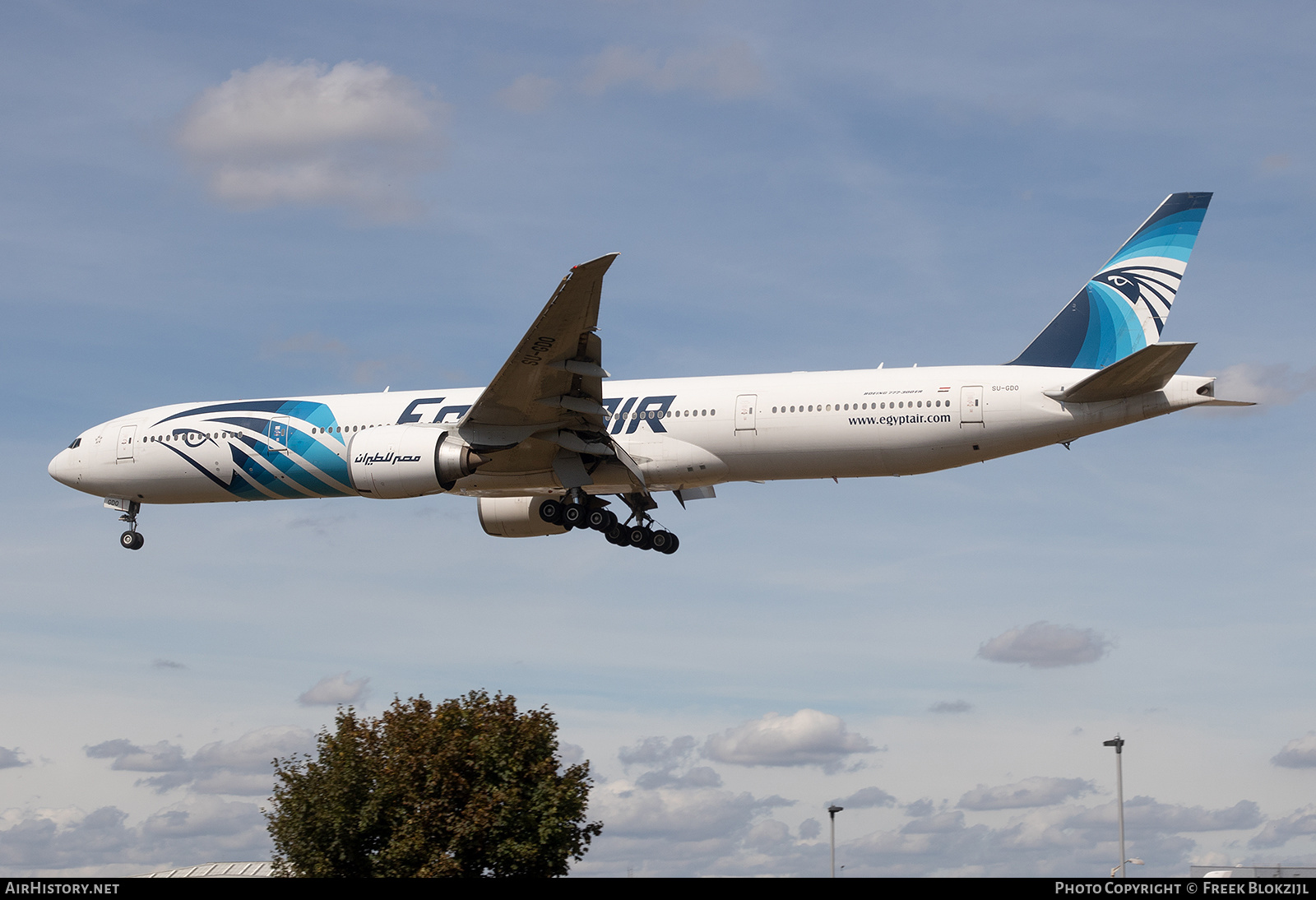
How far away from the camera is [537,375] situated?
27969 millimetres

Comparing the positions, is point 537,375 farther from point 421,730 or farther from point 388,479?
point 421,730

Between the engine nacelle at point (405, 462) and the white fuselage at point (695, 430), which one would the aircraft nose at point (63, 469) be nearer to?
the white fuselage at point (695, 430)

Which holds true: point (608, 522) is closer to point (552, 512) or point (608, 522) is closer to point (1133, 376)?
point (552, 512)

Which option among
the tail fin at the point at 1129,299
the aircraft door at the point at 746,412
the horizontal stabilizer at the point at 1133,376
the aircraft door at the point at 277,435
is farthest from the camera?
the aircraft door at the point at 277,435

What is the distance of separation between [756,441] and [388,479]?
7.89 meters

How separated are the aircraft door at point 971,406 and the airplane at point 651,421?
0.04 meters

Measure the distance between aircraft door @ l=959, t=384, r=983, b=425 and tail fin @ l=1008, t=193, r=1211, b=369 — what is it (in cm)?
257

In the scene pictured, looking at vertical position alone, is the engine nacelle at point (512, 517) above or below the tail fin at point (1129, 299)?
below

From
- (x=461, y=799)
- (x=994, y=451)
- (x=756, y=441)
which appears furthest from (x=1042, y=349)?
(x=461, y=799)

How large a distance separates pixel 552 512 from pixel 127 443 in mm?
11123

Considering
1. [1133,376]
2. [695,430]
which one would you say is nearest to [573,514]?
[695,430]

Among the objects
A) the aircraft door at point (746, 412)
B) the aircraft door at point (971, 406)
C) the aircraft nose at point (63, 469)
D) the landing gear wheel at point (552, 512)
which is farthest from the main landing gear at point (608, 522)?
the aircraft nose at point (63, 469)

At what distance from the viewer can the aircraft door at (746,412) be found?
29250mm

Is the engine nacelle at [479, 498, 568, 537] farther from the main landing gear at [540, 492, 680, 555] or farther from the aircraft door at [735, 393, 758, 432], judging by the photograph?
the aircraft door at [735, 393, 758, 432]
